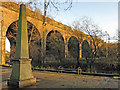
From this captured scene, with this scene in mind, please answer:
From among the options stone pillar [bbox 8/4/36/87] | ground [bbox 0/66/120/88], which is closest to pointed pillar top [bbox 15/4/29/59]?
stone pillar [bbox 8/4/36/87]

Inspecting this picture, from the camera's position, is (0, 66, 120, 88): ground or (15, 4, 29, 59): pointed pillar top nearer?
(0, 66, 120, 88): ground

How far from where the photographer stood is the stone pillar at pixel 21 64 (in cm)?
560

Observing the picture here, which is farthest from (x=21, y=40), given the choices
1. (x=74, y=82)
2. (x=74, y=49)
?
(x=74, y=49)

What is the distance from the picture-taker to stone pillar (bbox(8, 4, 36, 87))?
5602 mm

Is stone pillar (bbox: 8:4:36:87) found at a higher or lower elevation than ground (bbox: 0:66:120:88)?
higher

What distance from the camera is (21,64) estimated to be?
18.8ft

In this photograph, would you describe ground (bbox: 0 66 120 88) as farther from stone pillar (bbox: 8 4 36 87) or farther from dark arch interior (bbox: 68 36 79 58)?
dark arch interior (bbox: 68 36 79 58)

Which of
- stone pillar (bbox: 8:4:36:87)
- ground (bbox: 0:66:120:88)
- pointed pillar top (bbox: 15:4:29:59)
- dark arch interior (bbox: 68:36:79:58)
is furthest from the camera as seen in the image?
dark arch interior (bbox: 68:36:79:58)

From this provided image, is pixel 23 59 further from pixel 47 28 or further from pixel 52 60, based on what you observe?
pixel 47 28

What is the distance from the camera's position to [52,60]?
19578mm

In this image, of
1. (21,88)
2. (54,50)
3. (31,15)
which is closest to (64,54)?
(54,50)

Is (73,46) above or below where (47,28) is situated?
below

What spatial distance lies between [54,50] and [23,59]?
45.2 ft

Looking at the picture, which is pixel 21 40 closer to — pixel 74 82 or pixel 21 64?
pixel 21 64
